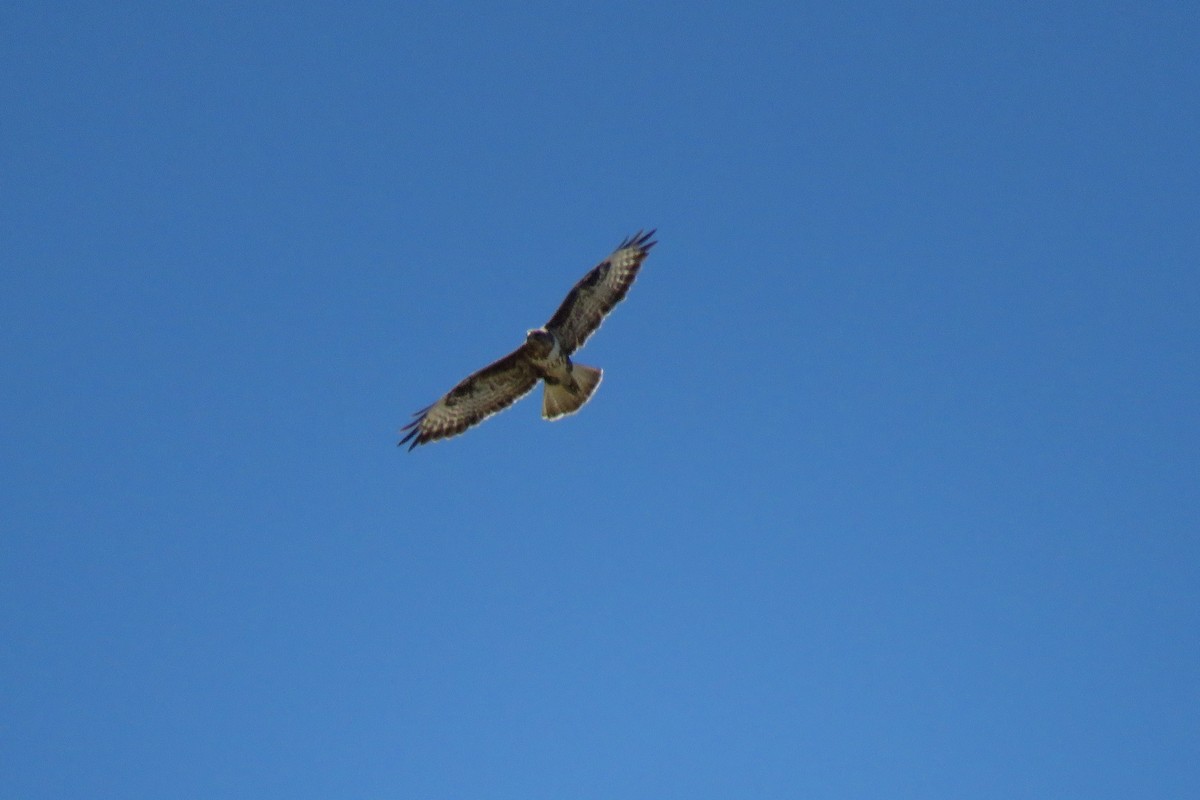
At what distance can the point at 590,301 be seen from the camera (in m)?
15.7

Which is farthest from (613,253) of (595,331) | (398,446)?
(398,446)

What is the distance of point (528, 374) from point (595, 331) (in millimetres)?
968

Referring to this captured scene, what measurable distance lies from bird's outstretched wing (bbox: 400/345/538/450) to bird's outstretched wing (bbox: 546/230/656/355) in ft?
1.98

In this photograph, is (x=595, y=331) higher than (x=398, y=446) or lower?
higher

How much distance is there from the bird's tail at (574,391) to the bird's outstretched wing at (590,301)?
0.31 m

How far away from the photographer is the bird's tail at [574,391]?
15711mm

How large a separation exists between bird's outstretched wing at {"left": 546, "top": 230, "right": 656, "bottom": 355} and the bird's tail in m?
0.31

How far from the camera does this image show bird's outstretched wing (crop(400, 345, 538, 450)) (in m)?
15.9

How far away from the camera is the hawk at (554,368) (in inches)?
611

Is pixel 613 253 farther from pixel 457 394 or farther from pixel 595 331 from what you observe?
pixel 457 394

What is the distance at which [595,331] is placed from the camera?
617 inches

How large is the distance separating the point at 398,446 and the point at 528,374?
6.32 ft

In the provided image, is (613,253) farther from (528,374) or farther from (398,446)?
(398,446)

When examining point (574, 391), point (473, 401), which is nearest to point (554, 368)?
point (574, 391)
